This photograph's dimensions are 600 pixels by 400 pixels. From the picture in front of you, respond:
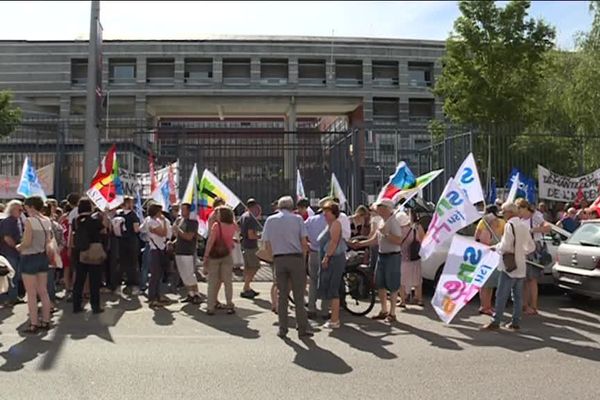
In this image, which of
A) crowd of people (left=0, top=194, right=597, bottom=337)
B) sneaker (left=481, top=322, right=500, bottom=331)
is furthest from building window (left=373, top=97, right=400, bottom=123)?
sneaker (left=481, top=322, right=500, bottom=331)

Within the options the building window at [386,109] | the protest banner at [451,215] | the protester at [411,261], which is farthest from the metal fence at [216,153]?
the building window at [386,109]

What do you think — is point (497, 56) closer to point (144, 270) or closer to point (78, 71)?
point (144, 270)

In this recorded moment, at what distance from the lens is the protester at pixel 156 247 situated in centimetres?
1087

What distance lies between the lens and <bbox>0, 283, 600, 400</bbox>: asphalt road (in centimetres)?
595

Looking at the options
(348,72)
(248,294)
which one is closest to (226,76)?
(348,72)

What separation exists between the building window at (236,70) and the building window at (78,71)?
38.2 feet

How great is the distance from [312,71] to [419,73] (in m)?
9.47

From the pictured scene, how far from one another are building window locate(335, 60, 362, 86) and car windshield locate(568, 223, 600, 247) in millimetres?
42926

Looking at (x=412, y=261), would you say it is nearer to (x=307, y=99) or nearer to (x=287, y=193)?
(x=287, y=193)

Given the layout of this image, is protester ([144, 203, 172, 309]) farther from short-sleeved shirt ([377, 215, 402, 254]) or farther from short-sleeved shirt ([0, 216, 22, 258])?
short-sleeved shirt ([377, 215, 402, 254])

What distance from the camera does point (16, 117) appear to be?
116ft

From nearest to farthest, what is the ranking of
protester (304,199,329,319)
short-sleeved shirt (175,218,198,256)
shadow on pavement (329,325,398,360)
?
shadow on pavement (329,325,398,360)
protester (304,199,329,319)
short-sleeved shirt (175,218,198,256)

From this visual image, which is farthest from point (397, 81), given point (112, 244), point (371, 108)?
point (112, 244)

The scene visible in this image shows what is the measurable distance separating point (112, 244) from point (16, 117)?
26.7 m
